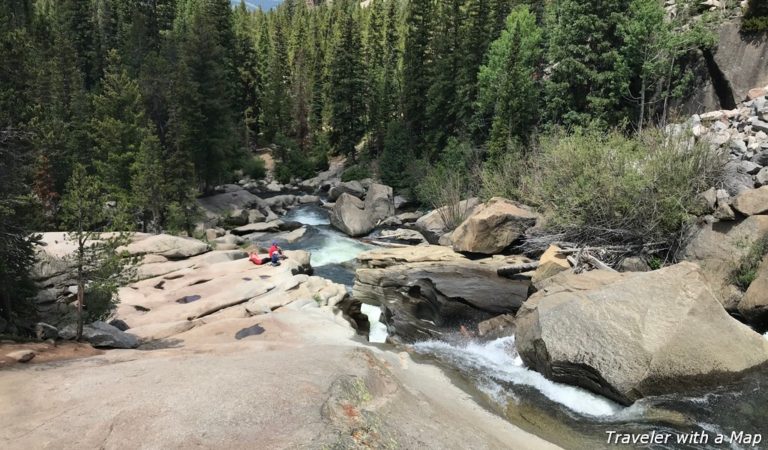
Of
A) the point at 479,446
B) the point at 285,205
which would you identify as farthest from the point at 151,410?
the point at 285,205

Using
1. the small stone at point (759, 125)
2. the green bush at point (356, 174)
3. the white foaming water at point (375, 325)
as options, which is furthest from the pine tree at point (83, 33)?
the small stone at point (759, 125)

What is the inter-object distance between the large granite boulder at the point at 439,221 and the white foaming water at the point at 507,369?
45.1ft

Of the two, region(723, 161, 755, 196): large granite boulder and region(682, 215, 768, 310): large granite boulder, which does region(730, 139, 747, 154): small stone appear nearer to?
region(723, 161, 755, 196): large granite boulder

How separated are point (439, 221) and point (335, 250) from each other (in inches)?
262

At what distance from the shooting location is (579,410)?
9766 millimetres

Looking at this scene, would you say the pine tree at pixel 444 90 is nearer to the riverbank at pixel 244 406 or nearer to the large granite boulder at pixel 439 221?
the large granite boulder at pixel 439 221

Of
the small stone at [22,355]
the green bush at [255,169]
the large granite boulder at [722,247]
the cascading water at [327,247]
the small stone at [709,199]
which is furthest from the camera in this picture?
the green bush at [255,169]

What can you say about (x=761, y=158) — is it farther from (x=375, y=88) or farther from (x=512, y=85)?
(x=375, y=88)

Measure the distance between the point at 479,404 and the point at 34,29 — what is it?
56.6 meters

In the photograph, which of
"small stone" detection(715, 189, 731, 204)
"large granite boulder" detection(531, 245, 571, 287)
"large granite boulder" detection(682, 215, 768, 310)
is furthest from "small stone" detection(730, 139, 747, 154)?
"large granite boulder" detection(531, 245, 571, 287)

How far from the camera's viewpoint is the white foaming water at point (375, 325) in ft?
53.9

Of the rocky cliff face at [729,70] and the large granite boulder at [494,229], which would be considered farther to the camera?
the rocky cliff face at [729,70]

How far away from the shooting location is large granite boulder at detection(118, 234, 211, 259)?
2248 cm

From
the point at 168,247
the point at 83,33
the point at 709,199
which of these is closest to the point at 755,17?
the point at 709,199
